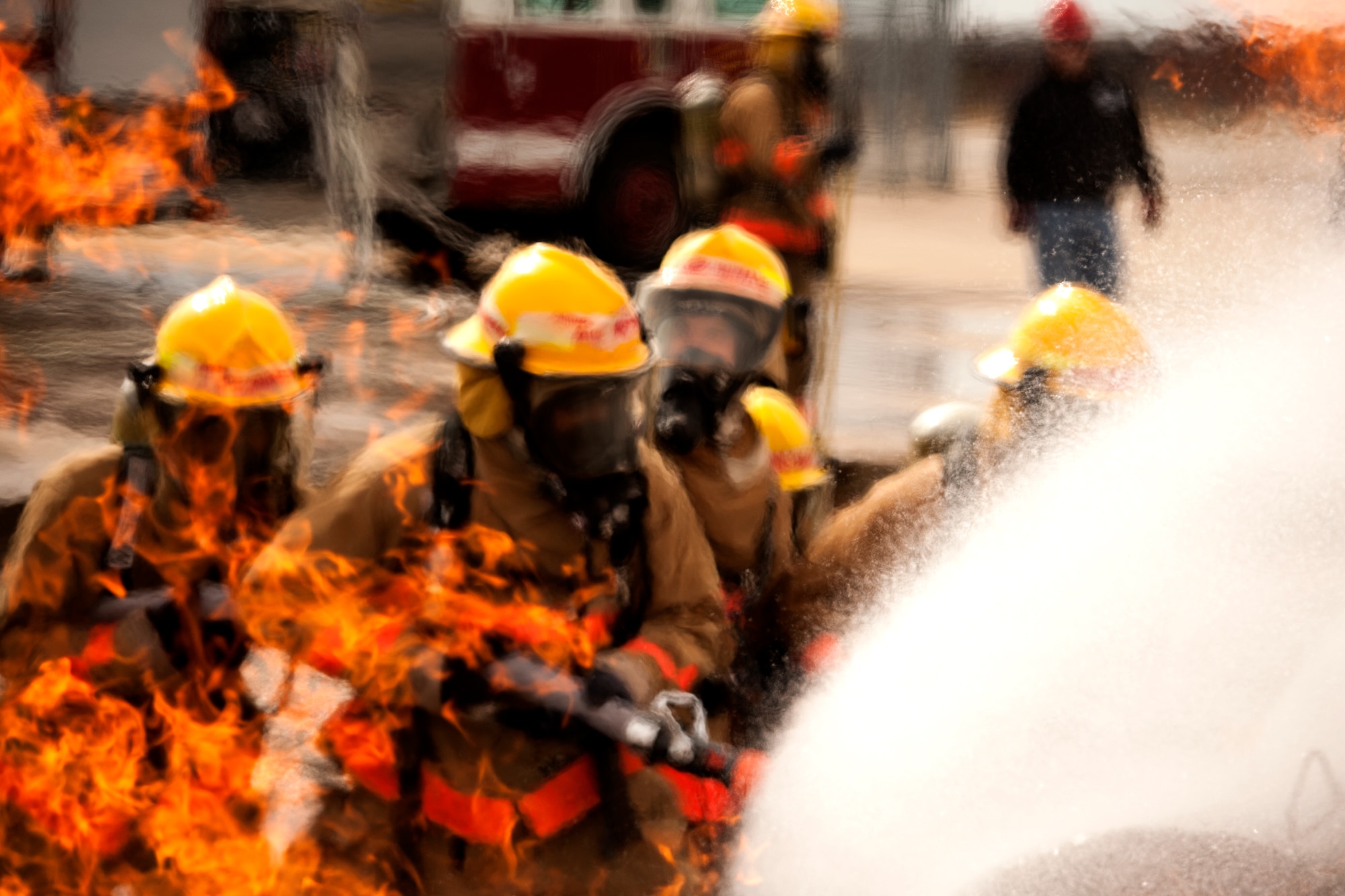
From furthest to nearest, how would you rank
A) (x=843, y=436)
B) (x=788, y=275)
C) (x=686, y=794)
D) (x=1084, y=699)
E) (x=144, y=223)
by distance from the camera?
(x=144, y=223) < (x=843, y=436) < (x=788, y=275) < (x=1084, y=699) < (x=686, y=794)

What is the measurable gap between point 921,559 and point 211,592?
168 cm

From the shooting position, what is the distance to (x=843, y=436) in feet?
26.4

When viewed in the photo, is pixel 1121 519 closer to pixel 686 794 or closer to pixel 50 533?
pixel 686 794

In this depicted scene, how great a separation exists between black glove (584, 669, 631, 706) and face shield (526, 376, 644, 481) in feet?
1.17

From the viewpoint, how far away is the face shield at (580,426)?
2582 mm

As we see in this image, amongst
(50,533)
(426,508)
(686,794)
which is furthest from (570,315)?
(50,533)

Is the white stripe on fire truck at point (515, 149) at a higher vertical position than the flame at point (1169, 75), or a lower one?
lower

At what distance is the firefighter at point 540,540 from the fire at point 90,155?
3524 millimetres

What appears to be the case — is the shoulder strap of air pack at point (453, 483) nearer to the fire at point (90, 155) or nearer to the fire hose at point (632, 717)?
the fire hose at point (632, 717)

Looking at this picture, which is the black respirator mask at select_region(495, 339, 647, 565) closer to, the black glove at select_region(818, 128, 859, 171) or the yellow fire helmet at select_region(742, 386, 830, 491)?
the yellow fire helmet at select_region(742, 386, 830, 491)

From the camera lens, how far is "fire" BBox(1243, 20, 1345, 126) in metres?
6.32

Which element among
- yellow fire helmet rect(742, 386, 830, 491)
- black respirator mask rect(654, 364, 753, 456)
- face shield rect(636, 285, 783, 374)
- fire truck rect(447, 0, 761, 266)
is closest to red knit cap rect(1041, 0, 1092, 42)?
yellow fire helmet rect(742, 386, 830, 491)

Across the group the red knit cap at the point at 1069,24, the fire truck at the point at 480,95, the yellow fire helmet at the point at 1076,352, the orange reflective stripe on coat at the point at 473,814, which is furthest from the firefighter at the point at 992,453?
the fire truck at the point at 480,95

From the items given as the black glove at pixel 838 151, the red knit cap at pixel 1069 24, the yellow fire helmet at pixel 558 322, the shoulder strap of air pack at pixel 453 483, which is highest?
the red knit cap at pixel 1069 24
